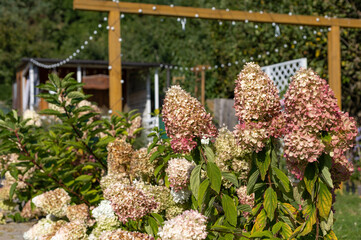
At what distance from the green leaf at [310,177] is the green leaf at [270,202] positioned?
0.17 metres

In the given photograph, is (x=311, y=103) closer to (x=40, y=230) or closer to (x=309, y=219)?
(x=309, y=219)

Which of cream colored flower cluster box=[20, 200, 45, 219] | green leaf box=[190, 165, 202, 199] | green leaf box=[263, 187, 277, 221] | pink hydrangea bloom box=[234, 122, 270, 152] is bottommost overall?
cream colored flower cluster box=[20, 200, 45, 219]

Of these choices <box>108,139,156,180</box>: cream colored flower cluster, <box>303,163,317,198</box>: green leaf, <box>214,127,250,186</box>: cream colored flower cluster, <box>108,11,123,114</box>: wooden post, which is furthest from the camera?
<box>108,11,123,114</box>: wooden post

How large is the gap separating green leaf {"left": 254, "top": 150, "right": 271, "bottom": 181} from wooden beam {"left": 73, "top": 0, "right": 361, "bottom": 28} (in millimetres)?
4296

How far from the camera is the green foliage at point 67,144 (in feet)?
11.7

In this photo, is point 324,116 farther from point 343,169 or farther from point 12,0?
point 12,0

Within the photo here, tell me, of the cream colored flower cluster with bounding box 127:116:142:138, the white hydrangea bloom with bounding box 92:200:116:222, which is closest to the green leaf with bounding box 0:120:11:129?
the cream colored flower cluster with bounding box 127:116:142:138

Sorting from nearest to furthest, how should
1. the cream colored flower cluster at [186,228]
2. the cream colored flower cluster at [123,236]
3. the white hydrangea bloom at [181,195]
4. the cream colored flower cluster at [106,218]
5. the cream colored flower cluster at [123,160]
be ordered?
1. the cream colored flower cluster at [186,228]
2. the cream colored flower cluster at [123,236]
3. the white hydrangea bloom at [181,195]
4. the cream colored flower cluster at [106,218]
5. the cream colored flower cluster at [123,160]

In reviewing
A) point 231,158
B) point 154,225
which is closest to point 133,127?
point 231,158

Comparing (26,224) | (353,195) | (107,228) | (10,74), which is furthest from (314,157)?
(10,74)

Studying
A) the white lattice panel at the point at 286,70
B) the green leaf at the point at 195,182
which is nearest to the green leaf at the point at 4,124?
the green leaf at the point at 195,182

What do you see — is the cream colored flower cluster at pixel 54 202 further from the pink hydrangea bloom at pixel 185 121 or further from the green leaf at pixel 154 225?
the pink hydrangea bloom at pixel 185 121

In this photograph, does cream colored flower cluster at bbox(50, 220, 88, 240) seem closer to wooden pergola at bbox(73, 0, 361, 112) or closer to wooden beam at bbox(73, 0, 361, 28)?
wooden pergola at bbox(73, 0, 361, 112)

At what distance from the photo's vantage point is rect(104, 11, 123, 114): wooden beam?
→ 19.0 ft
